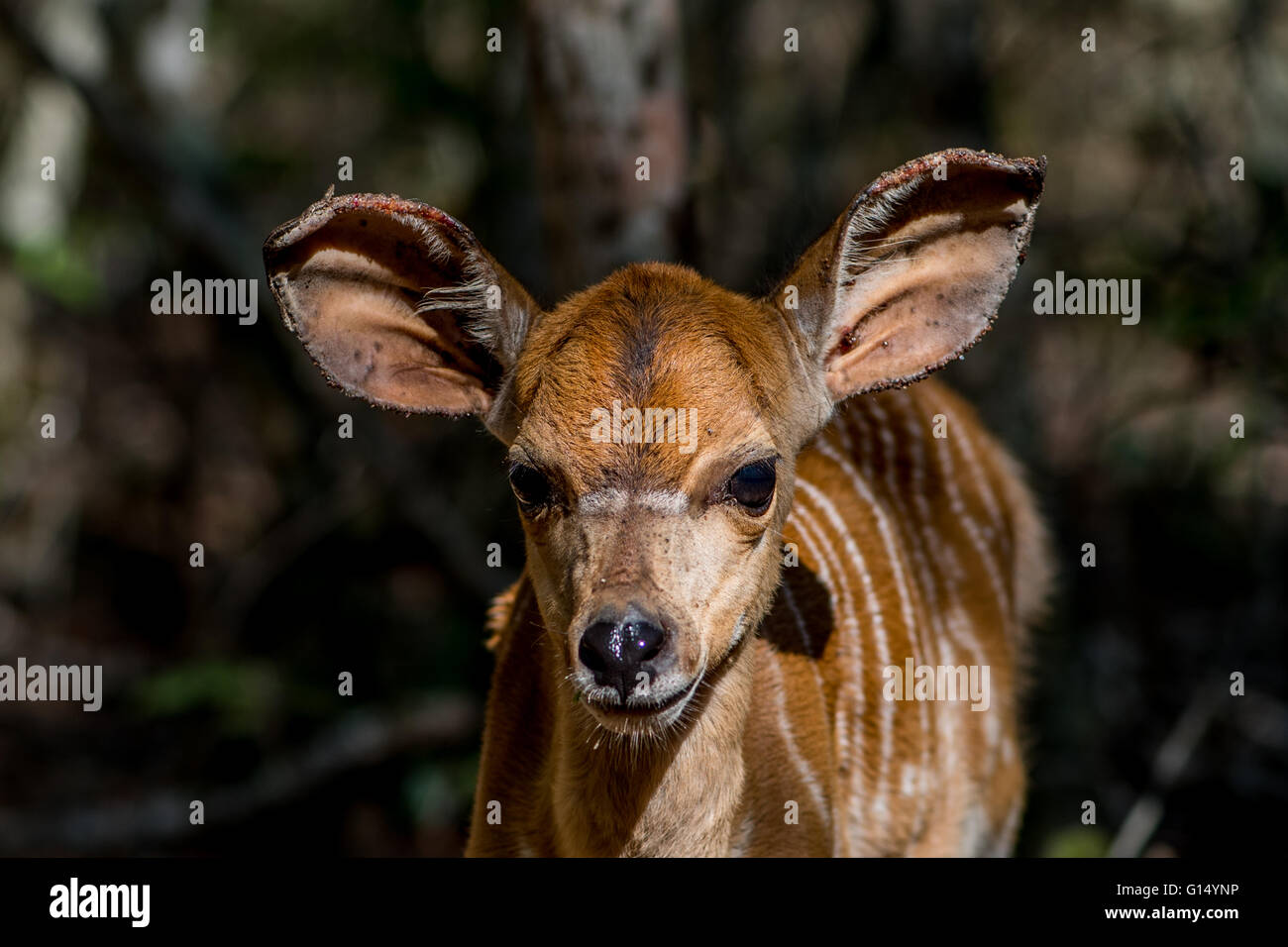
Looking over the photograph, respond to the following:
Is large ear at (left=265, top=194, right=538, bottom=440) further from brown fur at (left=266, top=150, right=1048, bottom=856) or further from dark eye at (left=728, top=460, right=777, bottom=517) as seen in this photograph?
dark eye at (left=728, top=460, right=777, bottom=517)

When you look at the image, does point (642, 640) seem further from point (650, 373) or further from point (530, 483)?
point (650, 373)

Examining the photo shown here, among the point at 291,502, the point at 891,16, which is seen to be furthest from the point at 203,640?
the point at 891,16

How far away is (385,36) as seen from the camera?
12258 millimetres

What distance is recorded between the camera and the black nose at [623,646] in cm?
348

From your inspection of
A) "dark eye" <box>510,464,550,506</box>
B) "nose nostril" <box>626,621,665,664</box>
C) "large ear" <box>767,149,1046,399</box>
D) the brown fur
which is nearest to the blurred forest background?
"large ear" <box>767,149,1046,399</box>

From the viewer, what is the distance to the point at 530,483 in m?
3.96

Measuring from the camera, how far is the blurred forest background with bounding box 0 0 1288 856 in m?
7.27

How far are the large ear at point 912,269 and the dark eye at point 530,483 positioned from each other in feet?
3.32

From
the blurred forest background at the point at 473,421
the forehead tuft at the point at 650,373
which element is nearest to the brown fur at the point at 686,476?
the forehead tuft at the point at 650,373

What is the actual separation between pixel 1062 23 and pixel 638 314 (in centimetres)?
847

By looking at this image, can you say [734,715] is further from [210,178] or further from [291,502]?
[291,502]

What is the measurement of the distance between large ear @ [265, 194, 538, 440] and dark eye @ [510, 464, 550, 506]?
1.57 ft

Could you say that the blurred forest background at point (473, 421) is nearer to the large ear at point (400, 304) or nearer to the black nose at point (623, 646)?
the large ear at point (400, 304)

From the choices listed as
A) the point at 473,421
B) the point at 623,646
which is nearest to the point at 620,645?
the point at 623,646
